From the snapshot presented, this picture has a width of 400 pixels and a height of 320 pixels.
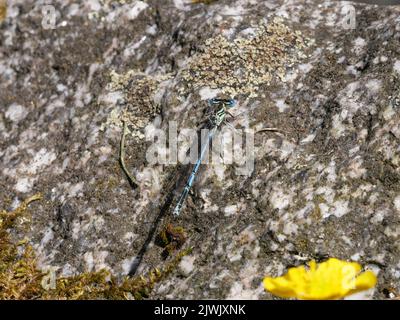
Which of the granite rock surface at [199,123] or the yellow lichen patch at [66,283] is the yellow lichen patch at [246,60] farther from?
the yellow lichen patch at [66,283]

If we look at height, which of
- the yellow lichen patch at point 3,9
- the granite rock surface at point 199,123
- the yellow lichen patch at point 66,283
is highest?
the yellow lichen patch at point 3,9

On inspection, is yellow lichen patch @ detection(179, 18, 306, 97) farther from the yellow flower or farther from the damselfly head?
the yellow flower

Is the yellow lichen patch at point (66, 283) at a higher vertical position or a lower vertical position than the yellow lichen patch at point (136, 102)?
lower

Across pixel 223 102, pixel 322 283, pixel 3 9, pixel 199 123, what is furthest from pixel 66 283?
pixel 3 9

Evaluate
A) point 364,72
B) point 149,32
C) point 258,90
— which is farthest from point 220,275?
point 149,32

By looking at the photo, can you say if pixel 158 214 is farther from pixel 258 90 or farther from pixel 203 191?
pixel 258 90

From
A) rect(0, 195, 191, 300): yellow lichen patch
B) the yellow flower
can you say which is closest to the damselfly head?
rect(0, 195, 191, 300): yellow lichen patch

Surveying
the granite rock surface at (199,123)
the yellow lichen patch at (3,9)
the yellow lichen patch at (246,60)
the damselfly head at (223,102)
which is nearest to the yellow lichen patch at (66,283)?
the granite rock surface at (199,123)
